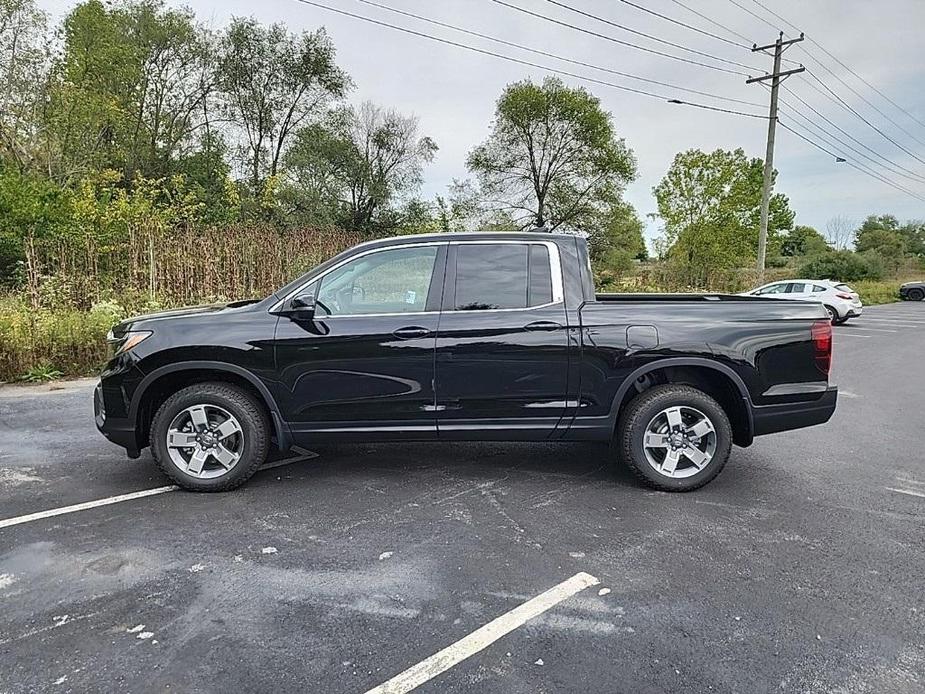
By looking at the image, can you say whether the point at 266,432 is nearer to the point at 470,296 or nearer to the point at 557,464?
the point at 470,296

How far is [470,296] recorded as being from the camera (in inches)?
163

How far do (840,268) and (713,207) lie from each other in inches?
535

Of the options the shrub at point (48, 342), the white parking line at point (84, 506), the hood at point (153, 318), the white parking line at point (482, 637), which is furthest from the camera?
the shrub at point (48, 342)

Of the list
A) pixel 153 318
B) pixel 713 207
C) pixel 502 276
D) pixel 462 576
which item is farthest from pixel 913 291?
pixel 153 318

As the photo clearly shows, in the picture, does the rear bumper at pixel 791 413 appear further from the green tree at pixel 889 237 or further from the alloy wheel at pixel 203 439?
the green tree at pixel 889 237

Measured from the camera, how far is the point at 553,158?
114 ft

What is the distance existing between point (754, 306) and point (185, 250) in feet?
35.3

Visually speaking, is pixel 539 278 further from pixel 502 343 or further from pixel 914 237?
pixel 914 237

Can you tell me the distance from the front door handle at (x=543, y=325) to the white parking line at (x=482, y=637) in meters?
1.62

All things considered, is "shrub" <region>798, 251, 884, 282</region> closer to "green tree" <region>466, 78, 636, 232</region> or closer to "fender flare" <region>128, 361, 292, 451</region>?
"green tree" <region>466, 78, 636, 232</region>

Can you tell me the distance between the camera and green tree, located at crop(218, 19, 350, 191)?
28.9 m

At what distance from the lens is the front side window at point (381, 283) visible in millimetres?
4129

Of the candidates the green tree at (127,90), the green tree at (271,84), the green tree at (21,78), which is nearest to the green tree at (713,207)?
the green tree at (271,84)

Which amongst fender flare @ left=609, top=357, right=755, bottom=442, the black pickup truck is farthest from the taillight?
fender flare @ left=609, top=357, right=755, bottom=442
